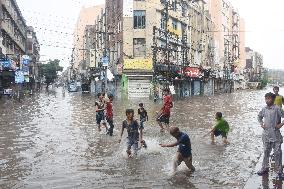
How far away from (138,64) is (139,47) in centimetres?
232

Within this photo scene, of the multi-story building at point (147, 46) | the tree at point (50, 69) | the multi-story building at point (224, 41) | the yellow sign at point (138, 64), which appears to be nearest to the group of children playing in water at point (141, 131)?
the multi-story building at point (147, 46)

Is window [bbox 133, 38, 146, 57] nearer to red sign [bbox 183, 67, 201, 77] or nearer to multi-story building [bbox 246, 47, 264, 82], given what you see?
red sign [bbox 183, 67, 201, 77]

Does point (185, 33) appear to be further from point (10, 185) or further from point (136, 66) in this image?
point (10, 185)

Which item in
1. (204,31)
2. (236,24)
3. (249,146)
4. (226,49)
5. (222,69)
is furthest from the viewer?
(236,24)

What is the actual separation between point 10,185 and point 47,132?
9.28 metres

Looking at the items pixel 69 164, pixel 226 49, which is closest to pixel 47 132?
pixel 69 164

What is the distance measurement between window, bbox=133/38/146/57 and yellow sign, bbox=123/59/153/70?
1.44 metres

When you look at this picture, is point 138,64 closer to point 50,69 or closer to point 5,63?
point 5,63

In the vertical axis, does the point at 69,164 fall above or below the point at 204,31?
below

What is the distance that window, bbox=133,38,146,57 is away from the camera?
166ft

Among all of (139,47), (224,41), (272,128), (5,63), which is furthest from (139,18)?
(224,41)

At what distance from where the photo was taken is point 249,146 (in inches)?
560

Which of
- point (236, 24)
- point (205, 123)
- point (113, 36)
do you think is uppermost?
point (236, 24)

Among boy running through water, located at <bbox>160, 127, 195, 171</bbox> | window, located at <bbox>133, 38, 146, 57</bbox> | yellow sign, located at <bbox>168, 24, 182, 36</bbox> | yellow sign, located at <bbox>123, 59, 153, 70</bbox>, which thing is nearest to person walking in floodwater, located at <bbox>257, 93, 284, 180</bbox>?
boy running through water, located at <bbox>160, 127, 195, 171</bbox>
